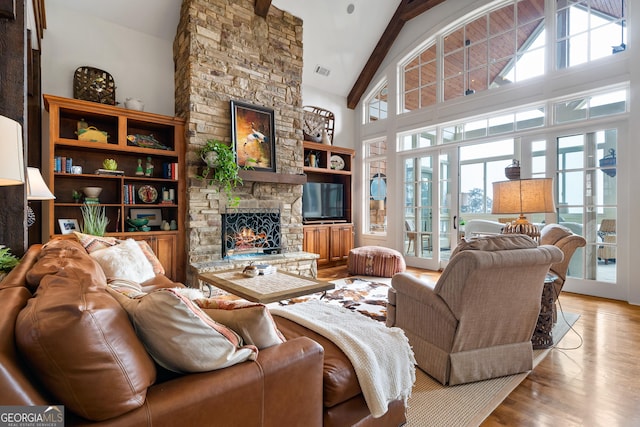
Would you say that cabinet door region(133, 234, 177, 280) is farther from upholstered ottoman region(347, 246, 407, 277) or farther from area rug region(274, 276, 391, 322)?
upholstered ottoman region(347, 246, 407, 277)

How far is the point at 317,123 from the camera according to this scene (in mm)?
6184

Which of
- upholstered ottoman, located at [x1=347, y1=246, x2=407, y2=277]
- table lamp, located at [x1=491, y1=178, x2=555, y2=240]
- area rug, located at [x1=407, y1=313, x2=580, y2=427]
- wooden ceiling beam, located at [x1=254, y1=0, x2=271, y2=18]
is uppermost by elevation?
wooden ceiling beam, located at [x1=254, y1=0, x2=271, y2=18]

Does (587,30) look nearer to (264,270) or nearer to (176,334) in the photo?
(264,270)

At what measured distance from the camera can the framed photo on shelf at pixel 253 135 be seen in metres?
4.65

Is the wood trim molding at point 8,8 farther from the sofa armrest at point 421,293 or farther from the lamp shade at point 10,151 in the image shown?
the sofa armrest at point 421,293

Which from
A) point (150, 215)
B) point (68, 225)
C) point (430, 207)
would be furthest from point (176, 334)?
point (430, 207)

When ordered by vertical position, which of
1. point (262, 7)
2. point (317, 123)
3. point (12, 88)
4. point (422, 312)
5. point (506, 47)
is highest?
point (262, 7)

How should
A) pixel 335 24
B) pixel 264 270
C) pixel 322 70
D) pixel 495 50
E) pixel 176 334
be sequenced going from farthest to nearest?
pixel 322 70
pixel 335 24
pixel 495 50
pixel 264 270
pixel 176 334

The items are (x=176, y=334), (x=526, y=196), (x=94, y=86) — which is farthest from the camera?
(x=94, y=86)

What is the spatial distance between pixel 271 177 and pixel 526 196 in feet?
10.6

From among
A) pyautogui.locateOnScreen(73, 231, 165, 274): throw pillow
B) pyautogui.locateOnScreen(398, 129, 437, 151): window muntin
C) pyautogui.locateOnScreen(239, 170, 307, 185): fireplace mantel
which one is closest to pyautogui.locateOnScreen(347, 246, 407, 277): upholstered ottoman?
pyautogui.locateOnScreen(239, 170, 307, 185): fireplace mantel

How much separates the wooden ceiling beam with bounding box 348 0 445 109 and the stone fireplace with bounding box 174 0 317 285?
1872 mm

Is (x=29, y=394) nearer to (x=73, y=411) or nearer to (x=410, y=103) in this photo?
(x=73, y=411)

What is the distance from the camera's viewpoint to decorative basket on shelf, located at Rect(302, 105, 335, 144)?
6020 mm
